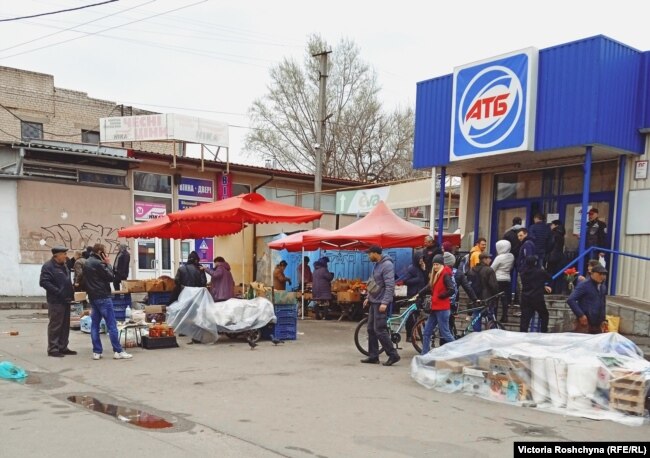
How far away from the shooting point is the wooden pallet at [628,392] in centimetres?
591

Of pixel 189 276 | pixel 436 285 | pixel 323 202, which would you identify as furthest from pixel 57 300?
pixel 323 202

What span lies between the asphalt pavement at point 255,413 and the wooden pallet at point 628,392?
0.29 meters

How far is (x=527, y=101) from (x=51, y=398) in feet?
31.3

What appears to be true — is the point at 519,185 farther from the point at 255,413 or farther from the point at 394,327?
the point at 255,413

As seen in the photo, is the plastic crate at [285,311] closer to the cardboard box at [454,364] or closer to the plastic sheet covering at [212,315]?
the plastic sheet covering at [212,315]

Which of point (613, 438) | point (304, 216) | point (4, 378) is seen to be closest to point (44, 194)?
point (304, 216)

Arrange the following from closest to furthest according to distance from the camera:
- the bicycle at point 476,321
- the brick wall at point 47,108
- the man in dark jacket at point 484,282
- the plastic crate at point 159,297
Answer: the bicycle at point 476,321 < the man in dark jacket at point 484,282 < the plastic crate at point 159,297 < the brick wall at point 47,108

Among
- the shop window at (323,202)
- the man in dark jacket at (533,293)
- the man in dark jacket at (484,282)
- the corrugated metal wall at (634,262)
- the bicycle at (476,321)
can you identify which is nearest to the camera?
the man in dark jacket at (533,293)

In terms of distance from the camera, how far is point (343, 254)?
18781 millimetres

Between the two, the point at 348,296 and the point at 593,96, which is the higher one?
the point at 593,96

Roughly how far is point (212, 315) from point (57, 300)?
2.66 metres

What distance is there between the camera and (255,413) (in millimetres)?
5879

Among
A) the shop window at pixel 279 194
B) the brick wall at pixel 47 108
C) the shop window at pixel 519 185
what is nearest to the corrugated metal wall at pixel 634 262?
the shop window at pixel 519 185

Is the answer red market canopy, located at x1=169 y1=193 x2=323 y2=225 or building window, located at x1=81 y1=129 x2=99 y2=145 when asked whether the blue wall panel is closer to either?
red market canopy, located at x1=169 y1=193 x2=323 y2=225
